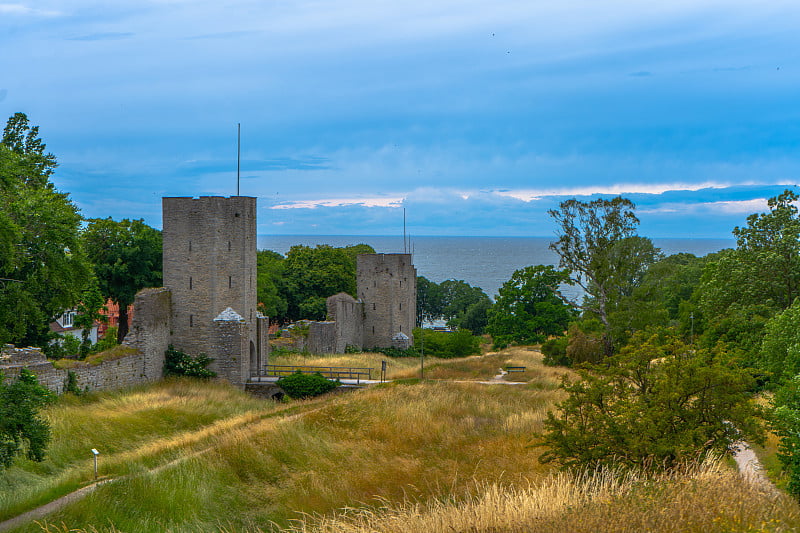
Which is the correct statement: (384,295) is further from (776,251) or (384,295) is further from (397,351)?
(776,251)

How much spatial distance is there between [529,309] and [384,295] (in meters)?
11.6

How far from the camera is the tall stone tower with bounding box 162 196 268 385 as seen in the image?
3184 cm

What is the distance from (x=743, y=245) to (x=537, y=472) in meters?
21.2

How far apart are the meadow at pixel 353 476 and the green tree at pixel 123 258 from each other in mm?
10922

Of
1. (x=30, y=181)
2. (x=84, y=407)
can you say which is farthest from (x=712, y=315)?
(x=30, y=181)

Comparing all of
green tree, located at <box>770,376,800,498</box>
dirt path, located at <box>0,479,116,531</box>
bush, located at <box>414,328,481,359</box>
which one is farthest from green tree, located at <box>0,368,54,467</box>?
bush, located at <box>414,328,481,359</box>

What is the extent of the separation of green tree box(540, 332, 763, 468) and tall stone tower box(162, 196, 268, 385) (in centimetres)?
2157

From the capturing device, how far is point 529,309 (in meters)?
51.8

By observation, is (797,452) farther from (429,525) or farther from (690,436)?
(429,525)

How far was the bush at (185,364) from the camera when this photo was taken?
31.3m

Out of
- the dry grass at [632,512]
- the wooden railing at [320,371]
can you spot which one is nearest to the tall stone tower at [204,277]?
the wooden railing at [320,371]

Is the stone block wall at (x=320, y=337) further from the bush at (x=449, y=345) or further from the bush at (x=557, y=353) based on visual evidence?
the bush at (x=557, y=353)

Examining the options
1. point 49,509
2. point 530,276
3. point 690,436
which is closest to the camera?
point 690,436

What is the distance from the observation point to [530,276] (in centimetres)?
5025
